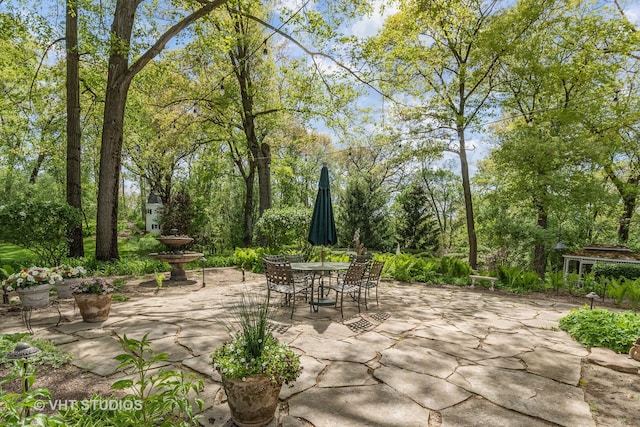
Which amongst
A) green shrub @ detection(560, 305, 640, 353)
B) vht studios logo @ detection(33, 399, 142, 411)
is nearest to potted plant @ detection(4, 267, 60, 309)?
vht studios logo @ detection(33, 399, 142, 411)

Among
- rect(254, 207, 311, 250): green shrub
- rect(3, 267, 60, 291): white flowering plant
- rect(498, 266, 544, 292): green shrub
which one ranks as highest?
rect(254, 207, 311, 250): green shrub

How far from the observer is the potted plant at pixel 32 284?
454cm

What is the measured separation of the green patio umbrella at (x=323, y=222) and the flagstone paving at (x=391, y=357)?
3.92 ft

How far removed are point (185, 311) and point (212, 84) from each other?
11.3 m

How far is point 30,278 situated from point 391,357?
4.67 metres

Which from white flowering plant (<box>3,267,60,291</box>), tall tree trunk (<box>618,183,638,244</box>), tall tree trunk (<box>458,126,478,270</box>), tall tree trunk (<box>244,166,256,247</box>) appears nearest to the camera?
white flowering plant (<box>3,267,60,291</box>)

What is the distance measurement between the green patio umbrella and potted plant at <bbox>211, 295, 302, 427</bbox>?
149 inches

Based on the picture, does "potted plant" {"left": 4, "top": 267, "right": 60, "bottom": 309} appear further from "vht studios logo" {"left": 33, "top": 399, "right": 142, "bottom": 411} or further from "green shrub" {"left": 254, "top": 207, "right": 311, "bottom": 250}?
"green shrub" {"left": 254, "top": 207, "right": 311, "bottom": 250}

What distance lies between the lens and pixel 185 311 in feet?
17.0

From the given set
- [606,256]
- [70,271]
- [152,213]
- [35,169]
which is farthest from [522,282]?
[35,169]

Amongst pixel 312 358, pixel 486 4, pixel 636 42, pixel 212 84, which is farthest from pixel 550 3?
pixel 312 358

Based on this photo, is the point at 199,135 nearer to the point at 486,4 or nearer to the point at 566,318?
the point at 486,4

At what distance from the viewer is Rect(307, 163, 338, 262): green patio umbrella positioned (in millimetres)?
6152

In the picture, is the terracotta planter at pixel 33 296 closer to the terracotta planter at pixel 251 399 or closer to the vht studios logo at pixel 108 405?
the vht studios logo at pixel 108 405
